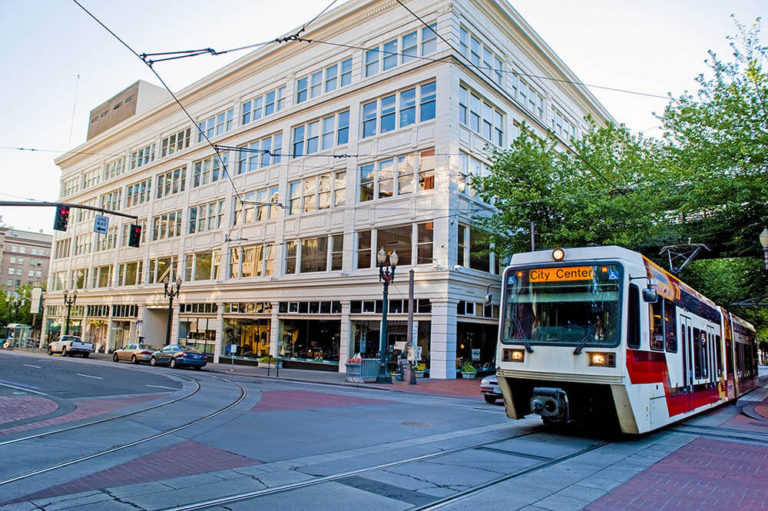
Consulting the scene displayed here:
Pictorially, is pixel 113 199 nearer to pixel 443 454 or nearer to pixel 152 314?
pixel 152 314

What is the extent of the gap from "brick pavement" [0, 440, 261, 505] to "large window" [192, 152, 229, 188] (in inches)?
1295

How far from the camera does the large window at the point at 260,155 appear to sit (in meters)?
35.3

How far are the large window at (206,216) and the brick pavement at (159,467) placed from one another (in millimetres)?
31697

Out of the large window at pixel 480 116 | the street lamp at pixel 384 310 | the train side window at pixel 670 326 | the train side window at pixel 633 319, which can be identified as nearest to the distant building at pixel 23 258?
the large window at pixel 480 116

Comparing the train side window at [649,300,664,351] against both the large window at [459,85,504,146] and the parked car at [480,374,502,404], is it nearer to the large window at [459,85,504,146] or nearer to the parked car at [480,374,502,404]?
the parked car at [480,374,502,404]

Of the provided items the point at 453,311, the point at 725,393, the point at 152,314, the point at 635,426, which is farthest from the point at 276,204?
the point at 635,426

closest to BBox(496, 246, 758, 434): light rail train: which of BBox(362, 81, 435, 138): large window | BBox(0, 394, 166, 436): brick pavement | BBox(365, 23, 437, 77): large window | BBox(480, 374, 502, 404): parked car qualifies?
BBox(480, 374, 502, 404): parked car

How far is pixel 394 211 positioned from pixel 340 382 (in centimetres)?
933

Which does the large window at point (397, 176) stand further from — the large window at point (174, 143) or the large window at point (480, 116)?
the large window at point (174, 143)

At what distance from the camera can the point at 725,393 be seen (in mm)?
16188

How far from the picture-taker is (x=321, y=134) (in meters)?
32.7

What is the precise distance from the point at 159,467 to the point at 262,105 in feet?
108

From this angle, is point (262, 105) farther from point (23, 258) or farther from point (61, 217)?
point (23, 258)

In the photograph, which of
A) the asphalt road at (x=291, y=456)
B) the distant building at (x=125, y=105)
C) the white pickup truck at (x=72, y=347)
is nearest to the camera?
the asphalt road at (x=291, y=456)
